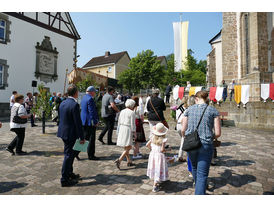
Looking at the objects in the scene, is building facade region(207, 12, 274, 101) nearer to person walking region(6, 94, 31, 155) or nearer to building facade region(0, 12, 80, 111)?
person walking region(6, 94, 31, 155)

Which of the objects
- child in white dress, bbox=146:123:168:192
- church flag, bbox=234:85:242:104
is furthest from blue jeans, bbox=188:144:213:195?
church flag, bbox=234:85:242:104

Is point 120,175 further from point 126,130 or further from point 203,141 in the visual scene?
point 203,141

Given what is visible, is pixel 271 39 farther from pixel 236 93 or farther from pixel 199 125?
pixel 199 125

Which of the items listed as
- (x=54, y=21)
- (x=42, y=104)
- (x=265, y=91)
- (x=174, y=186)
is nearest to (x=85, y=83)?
(x=42, y=104)

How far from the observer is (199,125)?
2662 millimetres

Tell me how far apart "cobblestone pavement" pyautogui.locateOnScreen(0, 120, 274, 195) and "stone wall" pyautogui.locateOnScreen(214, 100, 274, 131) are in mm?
4824

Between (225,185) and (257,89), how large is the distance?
921 centimetres

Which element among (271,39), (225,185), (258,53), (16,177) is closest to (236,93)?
(258,53)

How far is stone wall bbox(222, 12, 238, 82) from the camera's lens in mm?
18172

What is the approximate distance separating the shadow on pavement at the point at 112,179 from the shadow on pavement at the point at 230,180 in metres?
1.37

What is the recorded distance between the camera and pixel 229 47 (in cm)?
1834

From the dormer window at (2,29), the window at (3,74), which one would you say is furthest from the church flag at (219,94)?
the dormer window at (2,29)

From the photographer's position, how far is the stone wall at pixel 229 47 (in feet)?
59.6

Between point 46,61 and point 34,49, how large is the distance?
1589 mm
